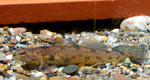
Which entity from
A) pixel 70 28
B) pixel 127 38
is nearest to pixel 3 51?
pixel 70 28

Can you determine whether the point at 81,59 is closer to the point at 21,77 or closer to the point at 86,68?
the point at 86,68

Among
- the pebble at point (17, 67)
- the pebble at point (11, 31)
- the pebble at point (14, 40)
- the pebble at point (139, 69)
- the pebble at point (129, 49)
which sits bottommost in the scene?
the pebble at point (139, 69)

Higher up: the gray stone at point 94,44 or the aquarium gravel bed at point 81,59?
the gray stone at point 94,44

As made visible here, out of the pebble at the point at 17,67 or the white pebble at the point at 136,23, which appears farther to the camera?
the white pebble at the point at 136,23

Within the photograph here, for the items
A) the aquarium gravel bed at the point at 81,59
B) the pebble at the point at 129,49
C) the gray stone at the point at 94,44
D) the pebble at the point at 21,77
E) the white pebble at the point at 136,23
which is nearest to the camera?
the pebble at the point at 21,77

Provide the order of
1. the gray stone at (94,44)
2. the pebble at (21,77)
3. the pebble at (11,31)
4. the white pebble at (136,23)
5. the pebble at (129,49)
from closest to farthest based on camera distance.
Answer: the pebble at (21,77) < the pebble at (129,49) < the gray stone at (94,44) < the white pebble at (136,23) < the pebble at (11,31)

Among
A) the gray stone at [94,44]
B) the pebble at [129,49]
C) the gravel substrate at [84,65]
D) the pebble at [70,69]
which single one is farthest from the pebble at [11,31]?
the pebble at [129,49]

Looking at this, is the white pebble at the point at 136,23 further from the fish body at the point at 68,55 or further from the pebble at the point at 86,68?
the pebble at the point at 86,68

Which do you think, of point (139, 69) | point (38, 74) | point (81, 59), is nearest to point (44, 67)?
point (38, 74)
